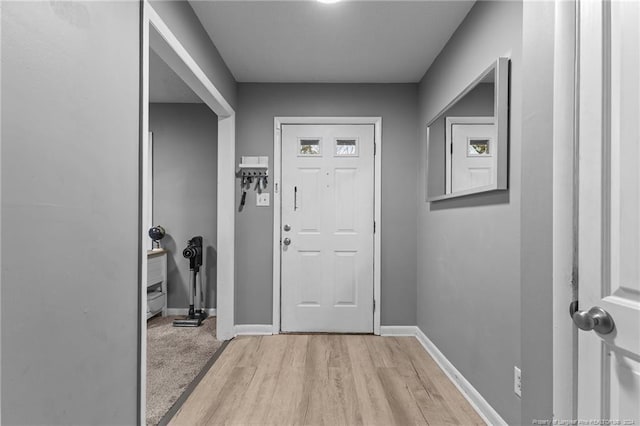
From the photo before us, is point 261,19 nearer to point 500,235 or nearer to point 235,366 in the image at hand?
point 500,235

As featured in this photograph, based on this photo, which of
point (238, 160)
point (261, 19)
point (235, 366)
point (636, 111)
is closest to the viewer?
point (636, 111)

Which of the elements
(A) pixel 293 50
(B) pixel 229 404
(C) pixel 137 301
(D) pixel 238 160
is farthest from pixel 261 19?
(B) pixel 229 404

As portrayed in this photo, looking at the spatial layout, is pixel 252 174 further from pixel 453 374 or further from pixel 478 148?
pixel 453 374

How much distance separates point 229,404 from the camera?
2002 millimetres

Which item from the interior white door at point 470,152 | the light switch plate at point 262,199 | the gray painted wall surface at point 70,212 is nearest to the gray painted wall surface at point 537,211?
the interior white door at point 470,152

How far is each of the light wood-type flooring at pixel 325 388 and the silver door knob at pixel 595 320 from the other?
4.13 ft

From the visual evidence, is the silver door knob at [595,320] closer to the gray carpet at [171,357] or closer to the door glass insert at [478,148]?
the door glass insert at [478,148]

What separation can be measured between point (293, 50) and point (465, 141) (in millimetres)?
1515

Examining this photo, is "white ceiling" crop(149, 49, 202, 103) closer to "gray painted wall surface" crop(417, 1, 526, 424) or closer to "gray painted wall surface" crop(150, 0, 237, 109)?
"gray painted wall surface" crop(150, 0, 237, 109)

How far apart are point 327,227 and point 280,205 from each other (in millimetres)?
521

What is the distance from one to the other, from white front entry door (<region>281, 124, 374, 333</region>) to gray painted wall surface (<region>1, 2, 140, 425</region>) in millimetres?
1906

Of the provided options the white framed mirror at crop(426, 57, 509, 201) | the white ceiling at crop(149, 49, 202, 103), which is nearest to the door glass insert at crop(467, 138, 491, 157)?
the white framed mirror at crop(426, 57, 509, 201)

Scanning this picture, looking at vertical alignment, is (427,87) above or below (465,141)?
above

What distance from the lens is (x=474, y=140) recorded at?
1.99 m
